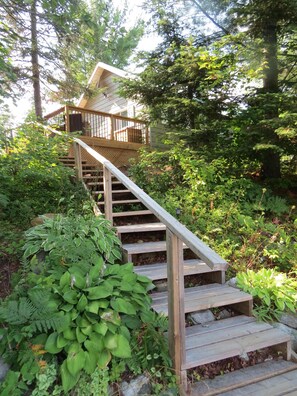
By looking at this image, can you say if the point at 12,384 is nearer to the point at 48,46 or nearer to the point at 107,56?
the point at 48,46

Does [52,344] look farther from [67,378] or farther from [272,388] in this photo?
[272,388]

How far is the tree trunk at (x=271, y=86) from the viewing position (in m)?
5.61

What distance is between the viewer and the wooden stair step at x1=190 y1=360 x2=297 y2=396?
2.04 metres

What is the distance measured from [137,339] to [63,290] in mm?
665

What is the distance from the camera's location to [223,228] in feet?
13.7

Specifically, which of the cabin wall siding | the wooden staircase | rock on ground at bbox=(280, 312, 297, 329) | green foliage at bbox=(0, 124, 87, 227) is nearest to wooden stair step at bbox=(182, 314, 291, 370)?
the wooden staircase

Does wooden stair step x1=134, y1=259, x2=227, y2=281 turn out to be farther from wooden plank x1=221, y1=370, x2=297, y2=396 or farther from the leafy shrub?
wooden plank x1=221, y1=370, x2=297, y2=396

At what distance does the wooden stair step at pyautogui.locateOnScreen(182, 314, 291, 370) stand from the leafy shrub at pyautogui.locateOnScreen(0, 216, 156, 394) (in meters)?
0.46

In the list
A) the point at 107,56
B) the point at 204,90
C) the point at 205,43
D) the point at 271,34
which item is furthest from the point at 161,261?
the point at 107,56

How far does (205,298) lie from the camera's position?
8.81ft

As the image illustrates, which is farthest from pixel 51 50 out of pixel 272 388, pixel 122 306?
pixel 272 388

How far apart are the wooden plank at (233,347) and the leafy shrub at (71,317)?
0.48m

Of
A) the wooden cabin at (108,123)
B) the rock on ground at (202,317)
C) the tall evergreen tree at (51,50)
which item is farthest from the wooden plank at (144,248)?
the wooden cabin at (108,123)

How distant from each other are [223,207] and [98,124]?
7685 millimetres
